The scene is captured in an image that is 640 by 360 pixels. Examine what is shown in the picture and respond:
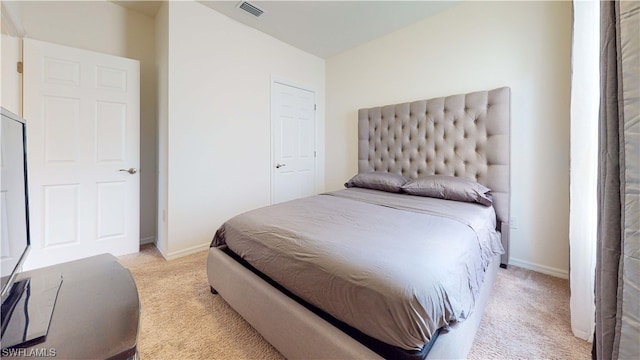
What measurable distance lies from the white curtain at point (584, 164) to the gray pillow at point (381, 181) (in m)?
1.34

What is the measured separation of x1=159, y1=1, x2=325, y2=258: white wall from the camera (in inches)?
100

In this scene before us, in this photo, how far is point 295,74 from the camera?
12.0 ft

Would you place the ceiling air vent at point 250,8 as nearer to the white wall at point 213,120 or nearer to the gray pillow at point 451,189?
the white wall at point 213,120

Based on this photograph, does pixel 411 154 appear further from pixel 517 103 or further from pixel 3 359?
pixel 3 359

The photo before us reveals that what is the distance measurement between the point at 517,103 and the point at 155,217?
4.09 m

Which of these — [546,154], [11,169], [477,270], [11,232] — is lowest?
[477,270]

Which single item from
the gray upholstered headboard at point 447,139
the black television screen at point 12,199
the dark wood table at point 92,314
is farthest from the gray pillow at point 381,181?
the black television screen at point 12,199

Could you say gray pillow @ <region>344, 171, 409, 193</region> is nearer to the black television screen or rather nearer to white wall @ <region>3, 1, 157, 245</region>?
white wall @ <region>3, 1, 157, 245</region>

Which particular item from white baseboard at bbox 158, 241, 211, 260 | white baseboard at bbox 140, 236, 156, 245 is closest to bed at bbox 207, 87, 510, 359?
white baseboard at bbox 158, 241, 211, 260

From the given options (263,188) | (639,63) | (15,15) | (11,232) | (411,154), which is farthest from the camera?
(263,188)

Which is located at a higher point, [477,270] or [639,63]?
[639,63]

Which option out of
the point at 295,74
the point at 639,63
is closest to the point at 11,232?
the point at 639,63

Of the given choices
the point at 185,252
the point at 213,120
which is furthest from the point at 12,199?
the point at 213,120

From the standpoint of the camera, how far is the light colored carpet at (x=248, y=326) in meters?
1.36
